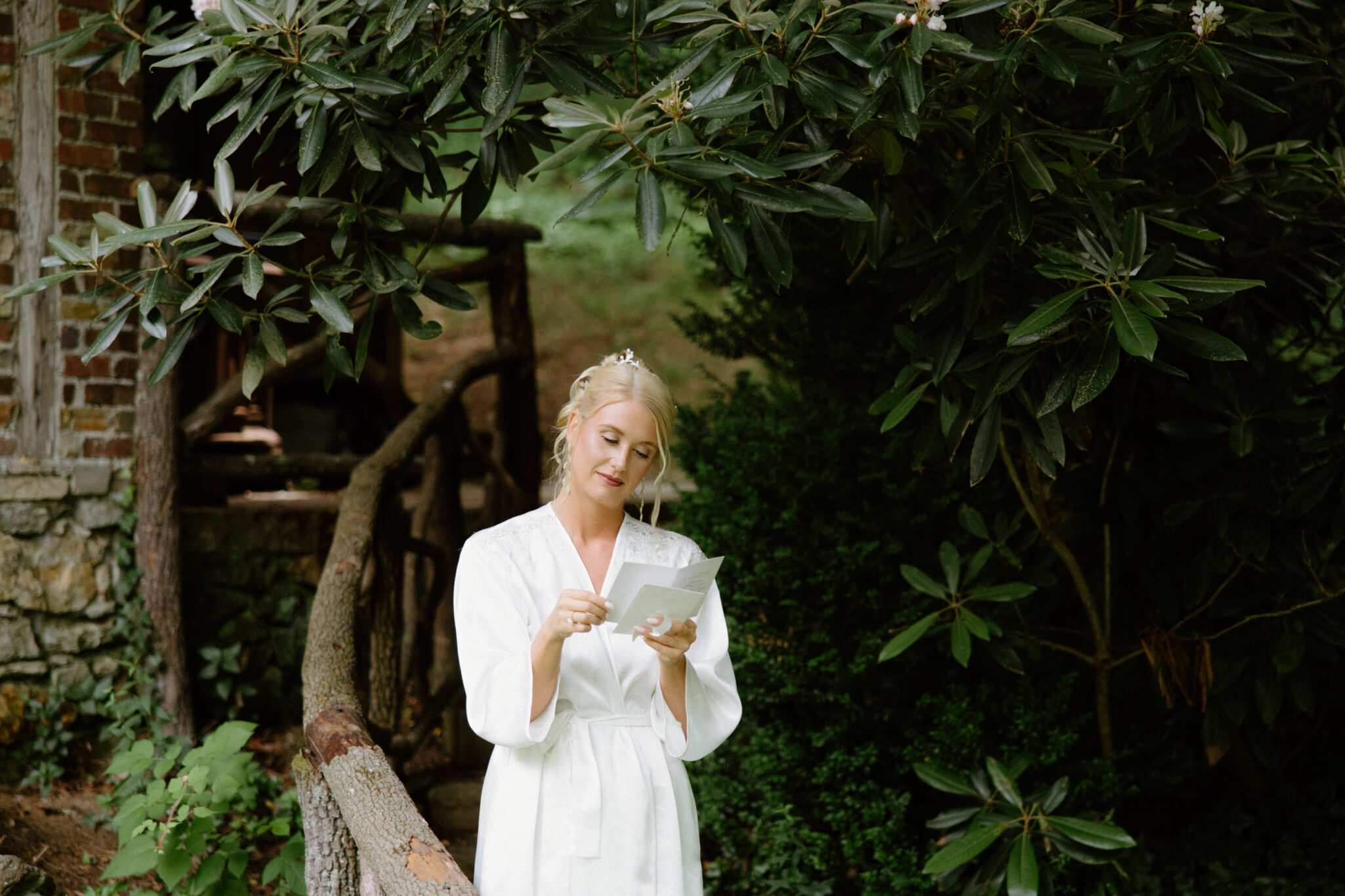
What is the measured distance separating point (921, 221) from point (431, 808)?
3012 millimetres

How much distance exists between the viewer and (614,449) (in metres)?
1.92

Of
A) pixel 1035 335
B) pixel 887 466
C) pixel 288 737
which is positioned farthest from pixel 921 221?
pixel 288 737

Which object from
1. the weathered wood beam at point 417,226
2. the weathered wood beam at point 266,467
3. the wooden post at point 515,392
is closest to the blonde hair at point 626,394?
the weathered wood beam at point 417,226

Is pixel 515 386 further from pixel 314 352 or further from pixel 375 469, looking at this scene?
pixel 375 469

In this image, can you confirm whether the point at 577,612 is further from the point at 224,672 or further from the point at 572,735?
the point at 224,672

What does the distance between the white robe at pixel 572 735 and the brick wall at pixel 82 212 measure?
226cm

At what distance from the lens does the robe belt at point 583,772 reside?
1.81 metres

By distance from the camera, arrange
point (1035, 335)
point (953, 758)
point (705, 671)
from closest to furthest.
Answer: point (705, 671)
point (1035, 335)
point (953, 758)

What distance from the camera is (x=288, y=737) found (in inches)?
150

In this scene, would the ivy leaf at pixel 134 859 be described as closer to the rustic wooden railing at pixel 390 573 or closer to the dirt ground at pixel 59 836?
the dirt ground at pixel 59 836

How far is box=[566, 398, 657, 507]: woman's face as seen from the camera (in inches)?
75.0

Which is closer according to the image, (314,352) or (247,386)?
(247,386)

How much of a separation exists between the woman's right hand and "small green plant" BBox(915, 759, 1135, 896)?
163 centimetres

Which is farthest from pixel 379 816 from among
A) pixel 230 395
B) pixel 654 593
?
pixel 230 395
